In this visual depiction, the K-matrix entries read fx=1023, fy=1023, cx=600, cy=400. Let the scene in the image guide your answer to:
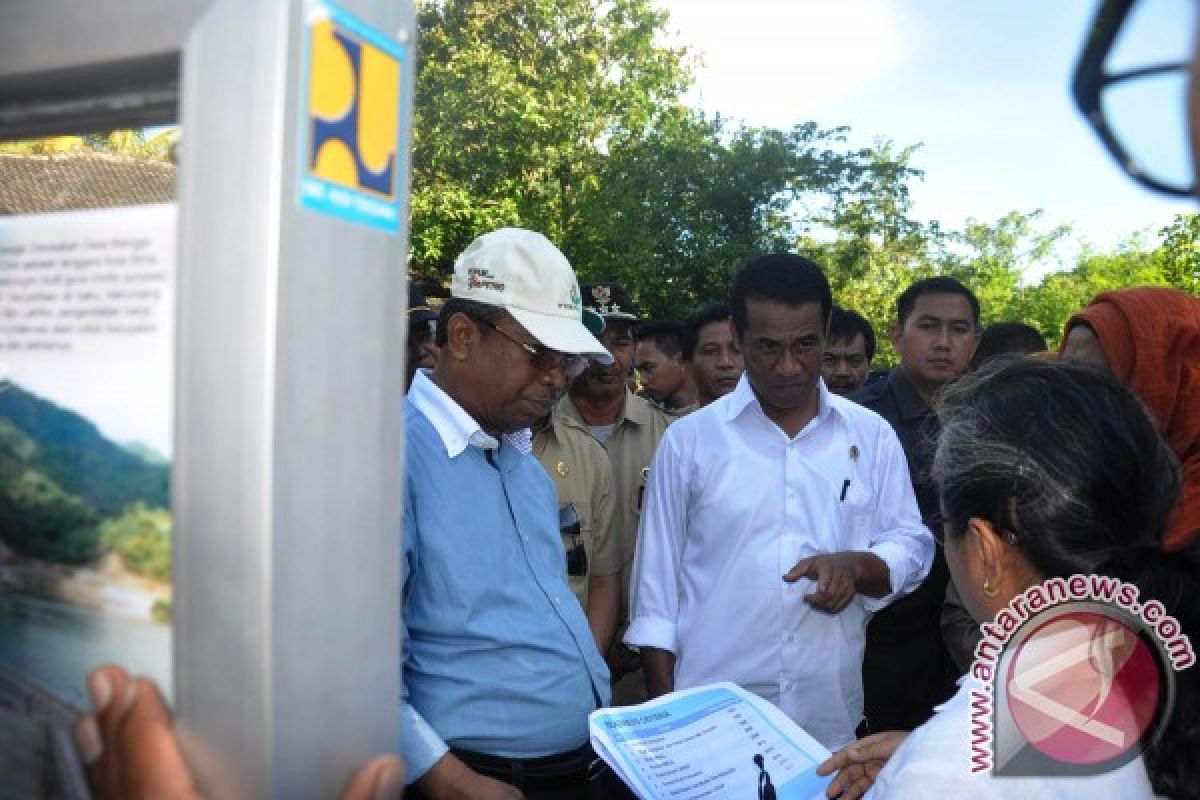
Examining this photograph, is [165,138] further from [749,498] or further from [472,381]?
[749,498]

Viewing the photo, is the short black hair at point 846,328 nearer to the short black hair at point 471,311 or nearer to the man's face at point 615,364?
the man's face at point 615,364

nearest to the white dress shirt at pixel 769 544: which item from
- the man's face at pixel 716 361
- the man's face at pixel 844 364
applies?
the man's face at pixel 716 361

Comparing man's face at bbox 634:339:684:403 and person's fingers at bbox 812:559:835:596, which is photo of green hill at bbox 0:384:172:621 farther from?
man's face at bbox 634:339:684:403

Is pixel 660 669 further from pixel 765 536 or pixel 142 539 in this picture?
pixel 142 539

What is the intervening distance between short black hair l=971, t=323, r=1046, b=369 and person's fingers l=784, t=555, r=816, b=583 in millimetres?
2267

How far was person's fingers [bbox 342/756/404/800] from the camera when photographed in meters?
0.70

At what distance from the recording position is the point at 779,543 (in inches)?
111

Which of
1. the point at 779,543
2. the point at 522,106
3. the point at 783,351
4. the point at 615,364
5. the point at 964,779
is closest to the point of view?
the point at 964,779

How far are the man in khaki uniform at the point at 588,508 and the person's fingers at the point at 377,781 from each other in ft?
8.46

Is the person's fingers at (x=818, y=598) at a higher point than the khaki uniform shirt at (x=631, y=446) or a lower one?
lower

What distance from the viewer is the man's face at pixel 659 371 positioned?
646 centimetres

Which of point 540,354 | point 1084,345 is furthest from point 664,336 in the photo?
point 540,354

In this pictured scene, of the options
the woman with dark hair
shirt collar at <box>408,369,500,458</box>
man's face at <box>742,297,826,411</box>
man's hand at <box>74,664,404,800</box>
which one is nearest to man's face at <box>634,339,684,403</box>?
man's face at <box>742,297,826,411</box>

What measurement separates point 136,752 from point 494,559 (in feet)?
4.44
